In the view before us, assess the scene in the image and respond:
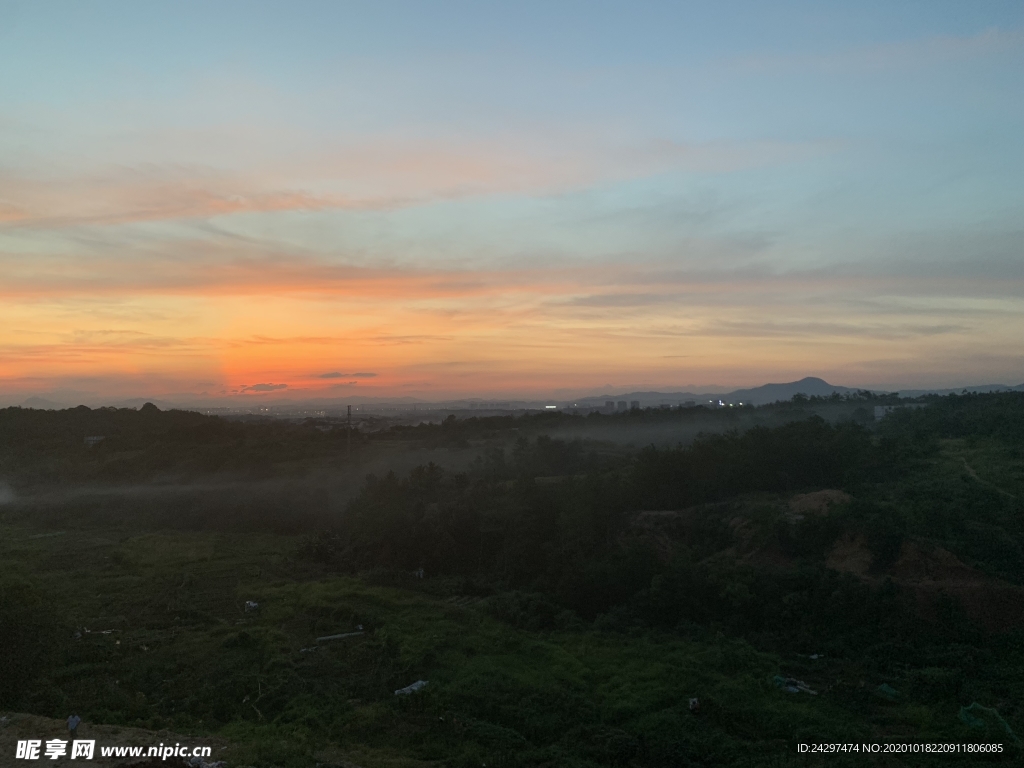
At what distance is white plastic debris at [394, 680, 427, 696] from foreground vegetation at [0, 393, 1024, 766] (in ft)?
0.59

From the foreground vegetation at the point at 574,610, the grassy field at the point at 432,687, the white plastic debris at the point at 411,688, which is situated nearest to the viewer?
the grassy field at the point at 432,687

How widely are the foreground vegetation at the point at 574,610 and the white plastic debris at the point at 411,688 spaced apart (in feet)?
0.59

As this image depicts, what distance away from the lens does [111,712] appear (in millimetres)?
10500

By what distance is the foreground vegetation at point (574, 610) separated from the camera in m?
10.3

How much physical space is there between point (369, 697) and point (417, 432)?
34630mm

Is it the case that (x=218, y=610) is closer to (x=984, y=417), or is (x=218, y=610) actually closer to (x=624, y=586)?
(x=624, y=586)

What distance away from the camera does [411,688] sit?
460 inches

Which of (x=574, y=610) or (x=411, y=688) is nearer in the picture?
(x=411, y=688)

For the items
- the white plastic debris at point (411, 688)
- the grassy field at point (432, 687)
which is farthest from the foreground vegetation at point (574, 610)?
the white plastic debris at point (411, 688)

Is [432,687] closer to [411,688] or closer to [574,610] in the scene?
[411,688]

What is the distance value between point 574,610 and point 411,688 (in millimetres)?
6028

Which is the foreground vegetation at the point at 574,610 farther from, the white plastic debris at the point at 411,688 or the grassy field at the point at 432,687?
A: the white plastic debris at the point at 411,688

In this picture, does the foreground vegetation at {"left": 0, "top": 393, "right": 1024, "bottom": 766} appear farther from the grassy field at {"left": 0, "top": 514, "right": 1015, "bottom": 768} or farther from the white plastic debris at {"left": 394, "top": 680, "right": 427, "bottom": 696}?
the white plastic debris at {"left": 394, "top": 680, "right": 427, "bottom": 696}

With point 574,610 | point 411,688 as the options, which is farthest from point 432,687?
point 574,610
